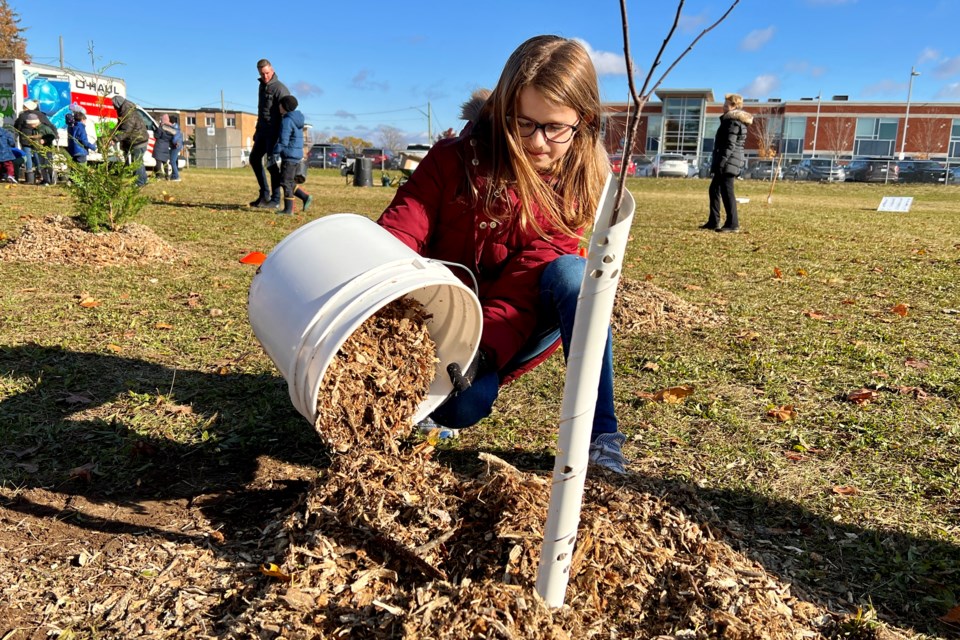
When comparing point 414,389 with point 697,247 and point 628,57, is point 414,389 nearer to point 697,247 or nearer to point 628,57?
point 628,57

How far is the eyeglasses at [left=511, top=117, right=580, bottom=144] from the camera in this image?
250 cm

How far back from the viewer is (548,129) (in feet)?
8.23

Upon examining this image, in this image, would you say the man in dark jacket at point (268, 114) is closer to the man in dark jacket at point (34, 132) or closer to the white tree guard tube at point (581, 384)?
the man in dark jacket at point (34, 132)

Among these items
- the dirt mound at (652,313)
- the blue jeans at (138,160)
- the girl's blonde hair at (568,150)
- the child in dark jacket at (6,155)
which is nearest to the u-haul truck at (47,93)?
the child in dark jacket at (6,155)

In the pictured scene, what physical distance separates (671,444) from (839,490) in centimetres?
67

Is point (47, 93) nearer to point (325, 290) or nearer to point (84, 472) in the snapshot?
point (84, 472)

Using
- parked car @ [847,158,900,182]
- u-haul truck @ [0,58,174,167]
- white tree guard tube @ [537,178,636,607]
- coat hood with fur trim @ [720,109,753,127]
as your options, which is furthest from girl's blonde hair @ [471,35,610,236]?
parked car @ [847,158,900,182]

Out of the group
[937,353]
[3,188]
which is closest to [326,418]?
[937,353]

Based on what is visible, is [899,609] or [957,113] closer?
[899,609]

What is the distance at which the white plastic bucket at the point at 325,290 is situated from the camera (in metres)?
1.90

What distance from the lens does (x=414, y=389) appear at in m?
2.39

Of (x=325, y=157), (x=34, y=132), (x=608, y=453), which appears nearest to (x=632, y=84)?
(x=608, y=453)

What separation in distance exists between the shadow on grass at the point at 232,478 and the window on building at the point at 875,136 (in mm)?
74134

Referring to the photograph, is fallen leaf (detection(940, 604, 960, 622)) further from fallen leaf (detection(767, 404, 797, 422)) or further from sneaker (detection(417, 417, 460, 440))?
sneaker (detection(417, 417, 460, 440))
